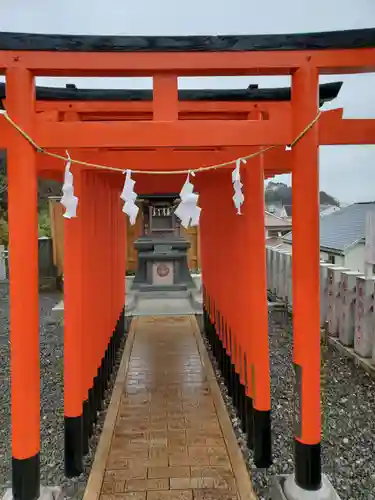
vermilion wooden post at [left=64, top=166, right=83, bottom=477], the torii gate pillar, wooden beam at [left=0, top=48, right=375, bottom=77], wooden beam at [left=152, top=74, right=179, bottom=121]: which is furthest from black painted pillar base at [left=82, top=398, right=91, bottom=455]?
wooden beam at [left=0, top=48, right=375, bottom=77]

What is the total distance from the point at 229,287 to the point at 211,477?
8.09ft

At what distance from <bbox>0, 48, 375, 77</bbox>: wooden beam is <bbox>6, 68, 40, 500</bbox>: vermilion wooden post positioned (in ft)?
0.62

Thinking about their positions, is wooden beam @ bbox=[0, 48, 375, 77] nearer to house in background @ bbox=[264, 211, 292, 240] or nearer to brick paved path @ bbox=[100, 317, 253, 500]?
brick paved path @ bbox=[100, 317, 253, 500]

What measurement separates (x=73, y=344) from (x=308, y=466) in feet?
7.38

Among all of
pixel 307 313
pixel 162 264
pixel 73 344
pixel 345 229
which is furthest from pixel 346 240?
pixel 73 344

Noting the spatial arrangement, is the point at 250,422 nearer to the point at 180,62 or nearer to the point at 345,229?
the point at 180,62

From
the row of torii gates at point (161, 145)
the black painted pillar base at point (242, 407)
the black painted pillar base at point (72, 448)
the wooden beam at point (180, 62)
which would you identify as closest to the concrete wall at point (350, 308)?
the black painted pillar base at point (242, 407)

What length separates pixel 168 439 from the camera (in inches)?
176

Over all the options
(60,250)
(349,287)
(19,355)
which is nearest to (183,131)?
(19,355)

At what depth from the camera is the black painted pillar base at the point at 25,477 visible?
3.15 meters

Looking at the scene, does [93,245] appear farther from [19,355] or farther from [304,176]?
[304,176]

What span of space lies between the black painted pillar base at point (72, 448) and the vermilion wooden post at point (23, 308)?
2.34 ft

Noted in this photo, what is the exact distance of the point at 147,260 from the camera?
13.4 m

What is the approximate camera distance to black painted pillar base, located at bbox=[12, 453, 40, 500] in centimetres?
315
